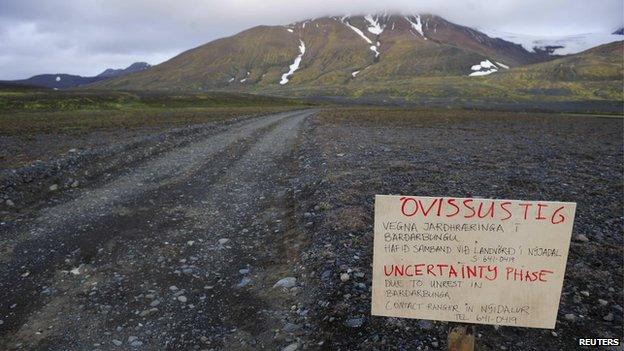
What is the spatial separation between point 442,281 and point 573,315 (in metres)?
3.72

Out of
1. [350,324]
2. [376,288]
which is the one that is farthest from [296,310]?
[376,288]

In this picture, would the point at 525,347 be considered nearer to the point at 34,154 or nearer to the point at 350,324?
the point at 350,324

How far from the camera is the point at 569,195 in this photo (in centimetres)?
1527

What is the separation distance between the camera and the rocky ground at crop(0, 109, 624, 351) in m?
6.85

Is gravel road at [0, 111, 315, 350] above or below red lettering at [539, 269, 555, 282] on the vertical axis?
below

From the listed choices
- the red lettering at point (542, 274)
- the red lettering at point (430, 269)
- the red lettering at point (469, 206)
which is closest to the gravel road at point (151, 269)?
the red lettering at point (430, 269)

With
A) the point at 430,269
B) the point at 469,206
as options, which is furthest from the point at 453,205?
the point at 430,269

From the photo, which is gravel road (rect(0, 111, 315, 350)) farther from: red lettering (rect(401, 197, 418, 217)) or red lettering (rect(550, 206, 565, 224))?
red lettering (rect(550, 206, 565, 224))

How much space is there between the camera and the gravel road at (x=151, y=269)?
23.0ft

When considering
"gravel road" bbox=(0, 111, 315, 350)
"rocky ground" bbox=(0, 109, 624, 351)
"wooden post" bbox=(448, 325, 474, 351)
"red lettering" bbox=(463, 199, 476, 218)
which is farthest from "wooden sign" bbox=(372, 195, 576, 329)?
"gravel road" bbox=(0, 111, 315, 350)

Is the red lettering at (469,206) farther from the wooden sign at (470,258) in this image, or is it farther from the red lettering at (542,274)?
the red lettering at (542,274)

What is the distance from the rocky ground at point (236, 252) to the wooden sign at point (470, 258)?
4.99 ft

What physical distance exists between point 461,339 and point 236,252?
6.13 meters

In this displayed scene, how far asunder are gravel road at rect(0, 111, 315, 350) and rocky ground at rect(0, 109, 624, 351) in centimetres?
4
